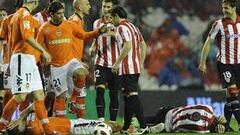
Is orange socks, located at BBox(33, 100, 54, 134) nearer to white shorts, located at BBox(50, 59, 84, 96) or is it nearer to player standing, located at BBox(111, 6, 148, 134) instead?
white shorts, located at BBox(50, 59, 84, 96)

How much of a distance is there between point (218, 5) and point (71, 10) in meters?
6.23

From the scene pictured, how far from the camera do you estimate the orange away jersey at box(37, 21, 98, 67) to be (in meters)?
10.1

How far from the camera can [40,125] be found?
948 centimetres

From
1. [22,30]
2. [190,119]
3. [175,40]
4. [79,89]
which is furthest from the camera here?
[175,40]

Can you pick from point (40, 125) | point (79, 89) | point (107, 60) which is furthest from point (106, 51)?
point (40, 125)

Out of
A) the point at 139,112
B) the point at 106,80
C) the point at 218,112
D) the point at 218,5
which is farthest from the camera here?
the point at 218,5

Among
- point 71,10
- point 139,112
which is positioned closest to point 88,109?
point 71,10

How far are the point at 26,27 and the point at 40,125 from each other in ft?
4.20

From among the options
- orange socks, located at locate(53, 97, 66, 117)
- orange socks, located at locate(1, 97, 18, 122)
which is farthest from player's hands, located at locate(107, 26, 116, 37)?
orange socks, located at locate(1, 97, 18, 122)

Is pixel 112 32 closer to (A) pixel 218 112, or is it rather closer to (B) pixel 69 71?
(B) pixel 69 71

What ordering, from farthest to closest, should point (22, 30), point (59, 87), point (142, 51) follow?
point (142, 51), point (59, 87), point (22, 30)

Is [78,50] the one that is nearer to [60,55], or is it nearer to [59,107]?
[60,55]

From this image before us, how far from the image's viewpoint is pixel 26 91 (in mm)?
9156

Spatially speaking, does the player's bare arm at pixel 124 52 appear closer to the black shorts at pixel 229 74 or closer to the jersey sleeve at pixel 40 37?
the jersey sleeve at pixel 40 37
